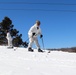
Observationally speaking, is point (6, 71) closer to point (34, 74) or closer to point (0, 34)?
A: point (34, 74)

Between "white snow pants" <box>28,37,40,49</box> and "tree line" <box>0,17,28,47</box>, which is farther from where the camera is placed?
"tree line" <box>0,17,28,47</box>

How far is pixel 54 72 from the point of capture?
7496 millimetres

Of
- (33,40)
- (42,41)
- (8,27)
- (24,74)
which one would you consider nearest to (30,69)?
(24,74)

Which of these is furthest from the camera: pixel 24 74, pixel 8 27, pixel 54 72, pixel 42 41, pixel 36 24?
pixel 8 27

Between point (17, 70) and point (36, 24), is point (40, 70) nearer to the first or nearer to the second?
point (17, 70)

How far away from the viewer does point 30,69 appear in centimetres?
768

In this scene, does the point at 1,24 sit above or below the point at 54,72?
above

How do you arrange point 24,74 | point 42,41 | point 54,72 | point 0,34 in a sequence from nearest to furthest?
point 24,74, point 54,72, point 42,41, point 0,34

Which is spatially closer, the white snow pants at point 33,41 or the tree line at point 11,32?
the white snow pants at point 33,41

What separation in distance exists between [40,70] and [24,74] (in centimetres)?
80

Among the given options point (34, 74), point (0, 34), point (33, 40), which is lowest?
point (34, 74)

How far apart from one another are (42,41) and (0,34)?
4492 cm

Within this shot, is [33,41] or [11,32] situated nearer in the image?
[33,41]

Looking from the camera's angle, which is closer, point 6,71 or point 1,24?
point 6,71
